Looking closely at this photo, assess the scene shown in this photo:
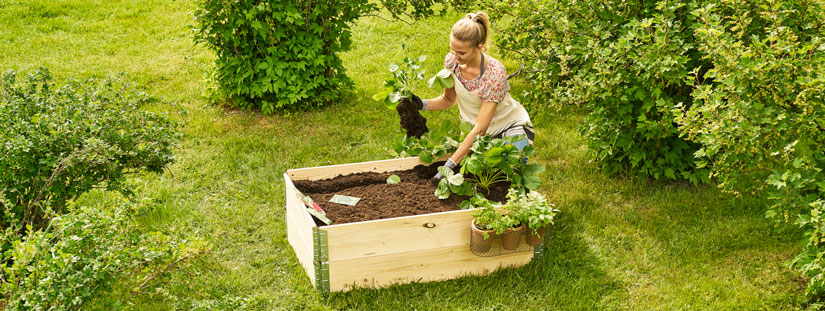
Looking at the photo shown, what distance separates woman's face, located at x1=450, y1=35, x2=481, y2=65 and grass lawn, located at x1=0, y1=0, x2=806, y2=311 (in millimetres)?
1205

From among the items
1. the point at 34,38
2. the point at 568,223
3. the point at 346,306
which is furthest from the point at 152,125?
the point at 34,38

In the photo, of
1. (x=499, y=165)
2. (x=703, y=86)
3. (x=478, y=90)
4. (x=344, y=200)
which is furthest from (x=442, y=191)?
(x=703, y=86)

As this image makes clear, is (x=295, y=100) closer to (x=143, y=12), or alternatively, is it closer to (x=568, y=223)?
(x=568, y=223)

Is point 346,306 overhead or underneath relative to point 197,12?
underneath

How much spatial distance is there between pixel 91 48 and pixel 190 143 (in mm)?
3022

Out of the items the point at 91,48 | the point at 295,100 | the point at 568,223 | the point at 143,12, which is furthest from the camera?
the point at 143,12

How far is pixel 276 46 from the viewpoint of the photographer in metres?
6.12

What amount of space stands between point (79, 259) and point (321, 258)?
3.99ft

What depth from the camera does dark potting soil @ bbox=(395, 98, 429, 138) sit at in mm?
4453

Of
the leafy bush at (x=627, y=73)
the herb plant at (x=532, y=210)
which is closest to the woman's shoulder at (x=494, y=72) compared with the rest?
the leafy bush at (x=627, y=73)

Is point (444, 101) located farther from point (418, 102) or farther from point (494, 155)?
point (494, 155)

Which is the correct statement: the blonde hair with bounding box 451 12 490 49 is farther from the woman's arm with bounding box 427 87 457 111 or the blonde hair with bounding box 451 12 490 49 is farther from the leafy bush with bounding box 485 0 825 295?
the leafy bush with bounding box 485 0 825 295

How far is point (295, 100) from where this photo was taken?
6.13m

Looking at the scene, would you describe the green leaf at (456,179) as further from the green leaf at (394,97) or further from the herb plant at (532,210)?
the green leaf at (394,97)
